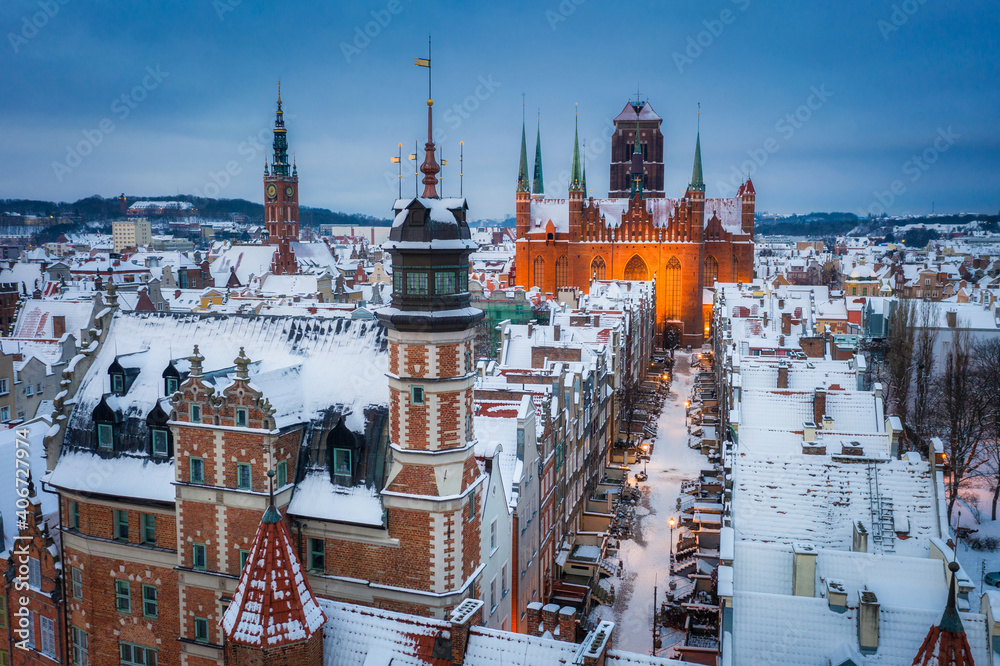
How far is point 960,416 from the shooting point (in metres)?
65.3

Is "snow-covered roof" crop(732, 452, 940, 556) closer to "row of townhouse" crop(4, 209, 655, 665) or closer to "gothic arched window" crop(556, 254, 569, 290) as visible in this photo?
"row of townhouse" crop(4, 209, 655, 665)

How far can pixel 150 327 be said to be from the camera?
39.5 meters

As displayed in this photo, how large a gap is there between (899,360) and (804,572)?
5493cm

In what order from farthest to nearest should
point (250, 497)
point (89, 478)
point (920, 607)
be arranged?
point (89, 478) < point (250, 497) < point (920, 607)

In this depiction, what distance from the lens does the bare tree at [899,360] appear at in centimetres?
7444

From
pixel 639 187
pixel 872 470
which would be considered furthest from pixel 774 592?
pixel 639 187

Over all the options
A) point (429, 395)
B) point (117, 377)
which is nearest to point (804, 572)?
point (429, 395)

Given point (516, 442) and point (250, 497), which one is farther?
point (516, 442)

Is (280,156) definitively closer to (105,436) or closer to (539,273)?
(539,273)

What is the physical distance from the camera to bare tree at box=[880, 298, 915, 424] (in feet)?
244

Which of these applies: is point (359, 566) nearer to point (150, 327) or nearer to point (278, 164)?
point (150, 327)

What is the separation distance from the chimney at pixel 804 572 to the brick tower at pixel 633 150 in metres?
139

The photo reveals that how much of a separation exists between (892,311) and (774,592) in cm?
6569

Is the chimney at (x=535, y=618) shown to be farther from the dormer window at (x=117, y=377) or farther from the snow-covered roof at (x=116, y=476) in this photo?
the dormer window at (x=117, y=377)
